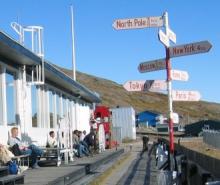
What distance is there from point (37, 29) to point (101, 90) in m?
146

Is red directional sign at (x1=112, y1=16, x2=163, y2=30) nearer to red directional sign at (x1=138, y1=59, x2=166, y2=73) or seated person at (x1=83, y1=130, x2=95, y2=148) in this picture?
red directional sign at (x1=138, y1=59, x2=166, y2=73)

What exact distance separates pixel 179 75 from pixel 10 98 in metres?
9.20

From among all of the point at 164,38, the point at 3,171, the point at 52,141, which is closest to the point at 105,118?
the point at 52,141

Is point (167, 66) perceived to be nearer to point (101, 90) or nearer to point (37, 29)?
point (37, 29)

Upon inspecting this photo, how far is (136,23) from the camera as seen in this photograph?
39.9 feet

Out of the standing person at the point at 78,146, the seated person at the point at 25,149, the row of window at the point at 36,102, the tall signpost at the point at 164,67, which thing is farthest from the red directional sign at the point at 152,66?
the standing person at the point at 78,146

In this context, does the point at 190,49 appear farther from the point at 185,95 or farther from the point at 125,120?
the point at 125,120

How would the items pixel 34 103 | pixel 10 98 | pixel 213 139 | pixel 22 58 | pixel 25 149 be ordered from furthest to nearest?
1. pixel 213 139
2. pixel 34 103
3. pixel 10 98
4. pixel 22 58
5. pixel 25 149

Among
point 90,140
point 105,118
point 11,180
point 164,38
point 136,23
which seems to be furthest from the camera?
point 105,118

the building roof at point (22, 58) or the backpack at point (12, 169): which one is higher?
the building roof at point (22, 58)

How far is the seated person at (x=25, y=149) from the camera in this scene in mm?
17216

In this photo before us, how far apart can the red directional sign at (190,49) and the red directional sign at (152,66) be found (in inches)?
11.8

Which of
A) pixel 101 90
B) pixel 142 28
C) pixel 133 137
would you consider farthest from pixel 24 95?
pixel 101 90

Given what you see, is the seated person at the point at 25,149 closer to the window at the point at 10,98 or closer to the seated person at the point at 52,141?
the window at the point at 10,98
